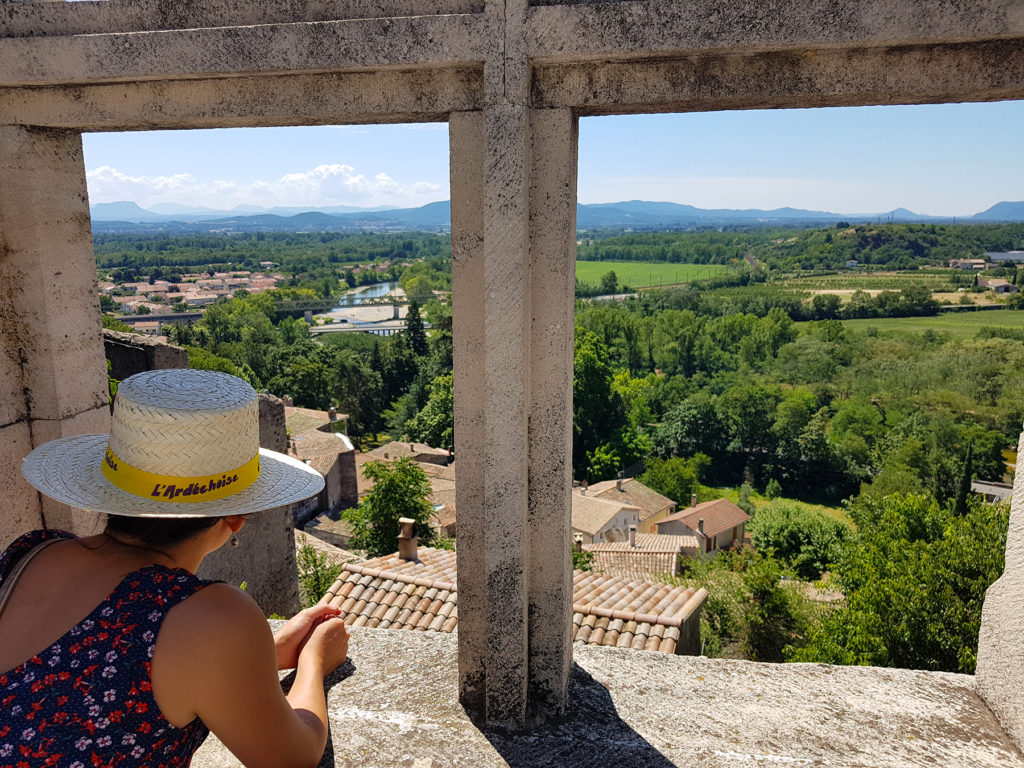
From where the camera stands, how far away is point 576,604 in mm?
6246

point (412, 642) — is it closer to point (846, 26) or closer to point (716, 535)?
point (846, 26)

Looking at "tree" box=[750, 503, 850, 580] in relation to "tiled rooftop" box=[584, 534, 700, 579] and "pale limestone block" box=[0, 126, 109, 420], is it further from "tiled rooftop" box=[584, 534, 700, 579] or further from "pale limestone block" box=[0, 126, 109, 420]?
"pale limestone block" box=[0, 126, 109, 420]

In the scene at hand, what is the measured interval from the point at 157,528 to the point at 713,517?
34.3 metres

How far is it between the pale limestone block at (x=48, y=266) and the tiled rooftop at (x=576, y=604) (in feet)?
11.1

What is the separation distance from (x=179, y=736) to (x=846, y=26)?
252 centimetres

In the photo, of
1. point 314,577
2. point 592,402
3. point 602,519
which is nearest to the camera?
point 314,577

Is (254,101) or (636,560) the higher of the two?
(254,101)

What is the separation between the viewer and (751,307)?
278ft

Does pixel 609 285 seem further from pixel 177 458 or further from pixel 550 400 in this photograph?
pixel 177 458

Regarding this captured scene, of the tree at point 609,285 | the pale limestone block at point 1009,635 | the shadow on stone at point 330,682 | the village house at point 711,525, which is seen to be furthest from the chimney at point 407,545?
the tree at point 609,285

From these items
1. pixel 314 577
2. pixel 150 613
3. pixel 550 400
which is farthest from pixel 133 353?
pixel 314 577

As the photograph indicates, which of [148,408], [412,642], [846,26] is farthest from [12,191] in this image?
[846,26]

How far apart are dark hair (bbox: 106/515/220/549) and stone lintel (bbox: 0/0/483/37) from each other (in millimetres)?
1759

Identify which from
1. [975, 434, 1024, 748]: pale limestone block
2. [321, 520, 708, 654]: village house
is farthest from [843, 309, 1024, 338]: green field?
[975, 434, 1024, 748]: pale limestone block
